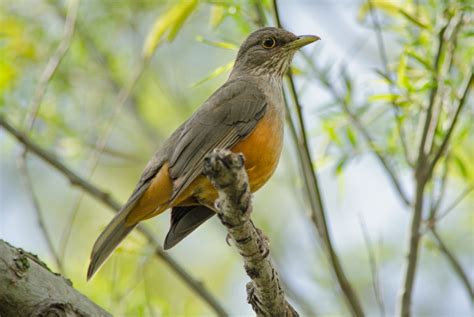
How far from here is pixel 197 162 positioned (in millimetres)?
5516

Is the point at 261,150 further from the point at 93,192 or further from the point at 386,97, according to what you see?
the point at 93,192

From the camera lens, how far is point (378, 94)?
6.19 metres

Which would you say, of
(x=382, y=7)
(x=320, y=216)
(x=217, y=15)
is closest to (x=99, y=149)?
(x=217, y=15)

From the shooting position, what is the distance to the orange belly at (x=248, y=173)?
18.6 feet

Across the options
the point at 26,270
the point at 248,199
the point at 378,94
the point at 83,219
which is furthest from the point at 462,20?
the point at 83,219

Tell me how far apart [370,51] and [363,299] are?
11.4 feet

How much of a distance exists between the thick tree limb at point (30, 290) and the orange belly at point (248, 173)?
6.42 feet

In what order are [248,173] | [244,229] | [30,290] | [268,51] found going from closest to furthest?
[30,290] → [244,229] → [248,173] → [268,51]

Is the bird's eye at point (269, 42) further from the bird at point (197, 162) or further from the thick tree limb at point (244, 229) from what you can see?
the thick tree limb at point (244, 229)

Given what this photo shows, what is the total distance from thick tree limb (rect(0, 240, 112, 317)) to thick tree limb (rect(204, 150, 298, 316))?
85cm

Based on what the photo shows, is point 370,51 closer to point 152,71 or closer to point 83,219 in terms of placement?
point 152,71

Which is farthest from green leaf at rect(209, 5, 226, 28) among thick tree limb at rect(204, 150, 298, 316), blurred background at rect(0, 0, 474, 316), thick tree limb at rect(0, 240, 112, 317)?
thick tree limb at rect(0, 240, 112, 317)

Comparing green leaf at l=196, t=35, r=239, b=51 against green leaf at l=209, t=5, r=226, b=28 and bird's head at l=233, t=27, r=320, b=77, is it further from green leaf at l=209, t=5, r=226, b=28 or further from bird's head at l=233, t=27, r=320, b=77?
bird's head at l=233, t=27, r=320, b=77

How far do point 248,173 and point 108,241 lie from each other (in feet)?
3.68
